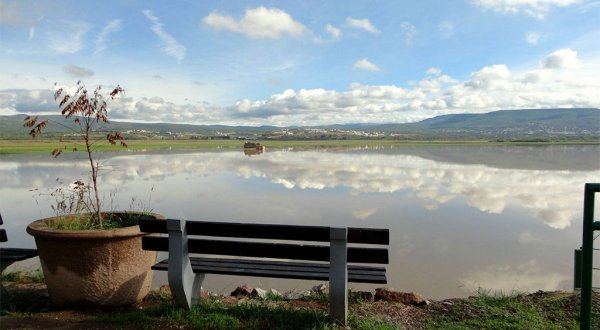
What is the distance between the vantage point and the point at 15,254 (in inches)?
207

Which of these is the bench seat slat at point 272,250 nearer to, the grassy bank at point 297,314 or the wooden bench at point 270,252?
the wooden bench at point 270,252

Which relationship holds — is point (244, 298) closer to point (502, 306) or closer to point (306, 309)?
point (306, 309)

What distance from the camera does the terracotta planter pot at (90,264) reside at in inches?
181

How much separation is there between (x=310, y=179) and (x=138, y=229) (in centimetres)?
1671

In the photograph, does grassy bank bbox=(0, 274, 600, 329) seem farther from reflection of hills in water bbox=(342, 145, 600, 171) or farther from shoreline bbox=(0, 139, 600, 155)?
shoreline bbox=(0, 139, 600, 155)

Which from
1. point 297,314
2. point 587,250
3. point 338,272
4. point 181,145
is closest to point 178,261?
point 297,314

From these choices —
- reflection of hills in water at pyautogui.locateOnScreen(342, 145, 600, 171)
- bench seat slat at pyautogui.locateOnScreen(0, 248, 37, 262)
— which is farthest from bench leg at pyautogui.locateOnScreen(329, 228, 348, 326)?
reflection of hills in water at pyautogui.locateOnScreen(342, 145, 600, 171)

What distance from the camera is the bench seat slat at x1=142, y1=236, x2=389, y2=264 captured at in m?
4.14

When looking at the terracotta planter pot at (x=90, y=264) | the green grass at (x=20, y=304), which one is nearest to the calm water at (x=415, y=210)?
the terracotta planter pot at (x=90, y=264)

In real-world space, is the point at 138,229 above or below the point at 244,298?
above

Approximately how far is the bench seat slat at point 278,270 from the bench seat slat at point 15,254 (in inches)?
64.6

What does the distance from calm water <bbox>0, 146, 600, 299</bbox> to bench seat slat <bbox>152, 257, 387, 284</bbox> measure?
93.7 inches

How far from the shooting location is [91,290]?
4688 mm

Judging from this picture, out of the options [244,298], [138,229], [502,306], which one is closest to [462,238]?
[502,306]
